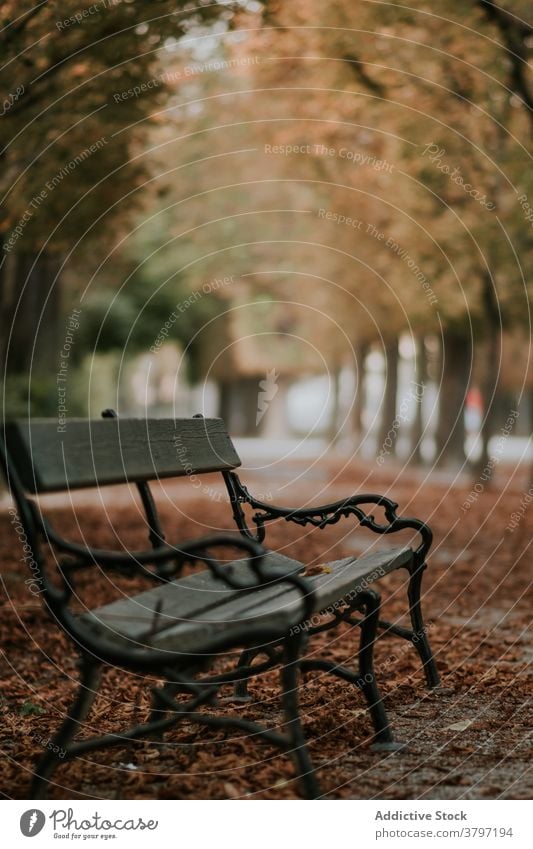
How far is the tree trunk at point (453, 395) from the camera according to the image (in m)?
22.9

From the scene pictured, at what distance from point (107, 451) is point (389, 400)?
79.3ft

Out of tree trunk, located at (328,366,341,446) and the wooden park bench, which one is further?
tree trunk, located at (328,366,341,446)

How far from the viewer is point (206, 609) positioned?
3.66m

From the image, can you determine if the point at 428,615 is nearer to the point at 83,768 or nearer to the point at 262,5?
the point at 83,768

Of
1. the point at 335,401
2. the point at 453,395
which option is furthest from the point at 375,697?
the point at 335,401

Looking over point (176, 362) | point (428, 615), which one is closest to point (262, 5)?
point (428, 615)

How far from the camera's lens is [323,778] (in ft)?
12.3

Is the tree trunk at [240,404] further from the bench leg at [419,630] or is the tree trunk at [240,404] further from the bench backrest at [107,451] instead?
the bench backrest at [107,451]

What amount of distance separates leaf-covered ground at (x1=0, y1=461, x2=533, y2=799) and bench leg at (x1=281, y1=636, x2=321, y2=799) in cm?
19

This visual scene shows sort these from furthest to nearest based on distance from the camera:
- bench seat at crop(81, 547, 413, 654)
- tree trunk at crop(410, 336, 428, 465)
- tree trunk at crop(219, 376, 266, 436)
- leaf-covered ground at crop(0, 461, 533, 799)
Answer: tree trunk at crop(219, 376, 266, 436) → tree trunk at crop(410, 336, 428, 465) → leaf-covered ground at crop(0, 461, 533, 799) → bench seat at crop(81, 547, 413, 654)

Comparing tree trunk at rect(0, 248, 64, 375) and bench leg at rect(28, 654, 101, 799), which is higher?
tree trunk at rect(0, 248, 64, 375)

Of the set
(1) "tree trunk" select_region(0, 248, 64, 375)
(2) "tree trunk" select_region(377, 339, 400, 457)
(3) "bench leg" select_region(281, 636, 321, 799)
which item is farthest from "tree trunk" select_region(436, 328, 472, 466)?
(3) "bench leg" select_region(281, 636, 321, 799)

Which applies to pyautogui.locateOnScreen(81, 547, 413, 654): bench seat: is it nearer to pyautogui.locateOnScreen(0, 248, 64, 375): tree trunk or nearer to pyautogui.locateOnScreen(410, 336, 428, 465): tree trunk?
pyautogui.locateOnScreen(0, 248, 64, 375): tree trunk

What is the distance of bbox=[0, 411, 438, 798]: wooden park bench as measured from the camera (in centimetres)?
329
